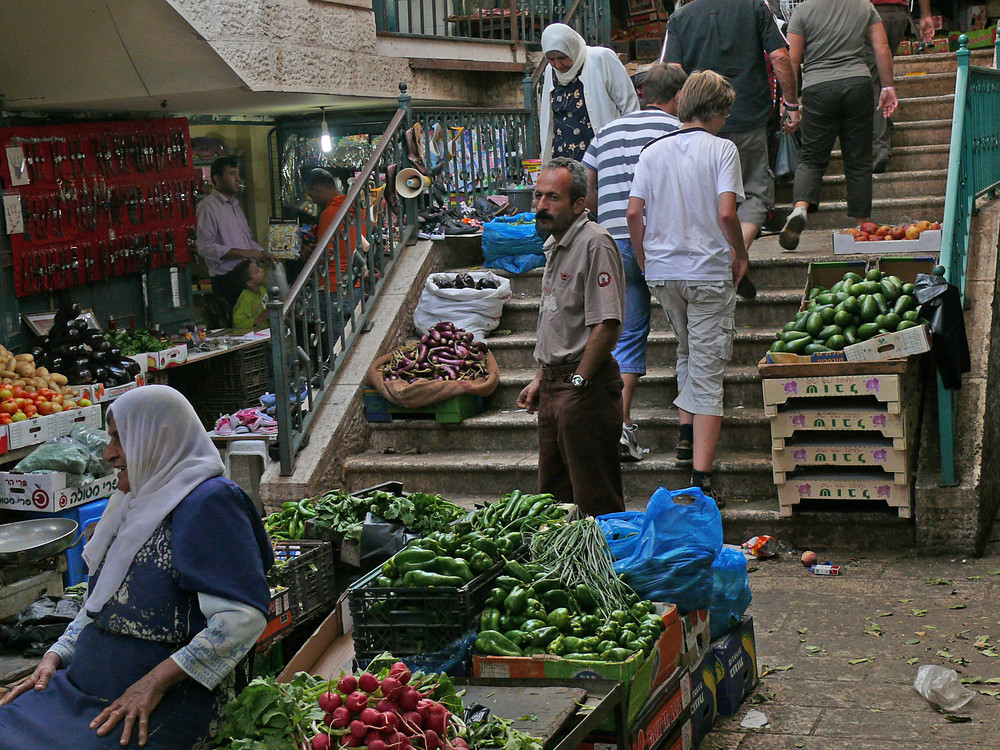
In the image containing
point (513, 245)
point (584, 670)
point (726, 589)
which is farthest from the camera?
point (513, 245)

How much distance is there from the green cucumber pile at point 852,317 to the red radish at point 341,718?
3979 mm

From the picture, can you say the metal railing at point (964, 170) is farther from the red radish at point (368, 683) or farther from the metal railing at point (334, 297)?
the metal railing at point (334, 297)

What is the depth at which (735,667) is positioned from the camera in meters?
4.66

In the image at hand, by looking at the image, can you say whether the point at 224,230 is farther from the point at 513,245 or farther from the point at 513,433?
the point at 513,433

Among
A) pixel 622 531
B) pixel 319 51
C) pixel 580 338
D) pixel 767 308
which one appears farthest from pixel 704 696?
pixel 319 51

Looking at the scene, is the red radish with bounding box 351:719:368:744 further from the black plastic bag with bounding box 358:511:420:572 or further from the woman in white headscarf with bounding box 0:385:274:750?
the black plastic bag with bounding box 358:511:420:572

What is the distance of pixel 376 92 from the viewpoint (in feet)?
37.3

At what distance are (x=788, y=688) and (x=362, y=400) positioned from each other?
4078 millimetres

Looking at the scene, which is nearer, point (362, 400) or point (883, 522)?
point (883, 522)

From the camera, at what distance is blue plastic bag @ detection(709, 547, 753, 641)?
15.1 feet

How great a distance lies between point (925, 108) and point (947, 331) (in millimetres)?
5024

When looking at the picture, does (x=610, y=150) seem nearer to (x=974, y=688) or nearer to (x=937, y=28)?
(x=974, y=688)

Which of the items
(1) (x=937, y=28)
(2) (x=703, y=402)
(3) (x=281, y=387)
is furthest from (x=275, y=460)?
(1) (x=937, y=28)

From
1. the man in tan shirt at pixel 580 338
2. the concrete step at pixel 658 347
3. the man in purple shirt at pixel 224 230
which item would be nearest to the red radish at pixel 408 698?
the man in tan shirt at pixel 580 338
